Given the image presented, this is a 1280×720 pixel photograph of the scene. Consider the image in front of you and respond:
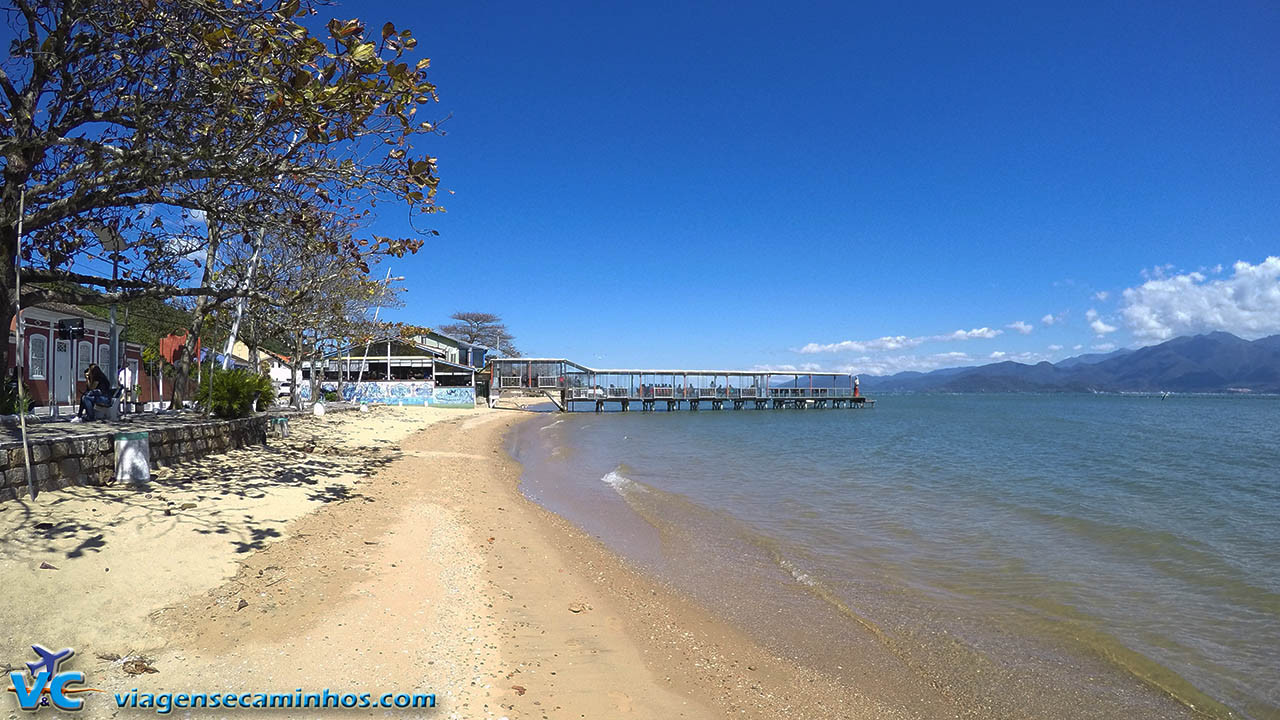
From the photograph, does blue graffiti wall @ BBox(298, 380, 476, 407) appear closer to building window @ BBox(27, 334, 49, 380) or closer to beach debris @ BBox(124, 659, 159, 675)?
building window @ BBox(27, 334, 49, 380)

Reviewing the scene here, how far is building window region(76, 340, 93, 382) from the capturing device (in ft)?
65.9

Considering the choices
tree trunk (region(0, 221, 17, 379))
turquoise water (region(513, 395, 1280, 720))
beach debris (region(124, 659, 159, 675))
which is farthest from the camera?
tree trunk (region(0, 221, 17, 379))

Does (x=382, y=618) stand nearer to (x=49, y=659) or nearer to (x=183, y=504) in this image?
(x=49, y=659)

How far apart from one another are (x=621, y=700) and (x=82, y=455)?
6515 mm

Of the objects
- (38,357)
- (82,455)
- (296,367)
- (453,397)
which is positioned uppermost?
(38,357)

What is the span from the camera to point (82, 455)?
6.96m

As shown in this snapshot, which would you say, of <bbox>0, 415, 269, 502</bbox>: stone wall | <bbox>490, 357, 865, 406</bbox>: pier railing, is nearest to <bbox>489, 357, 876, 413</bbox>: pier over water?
<bbox>490, 357, 865, 406</bbox>: pier railing

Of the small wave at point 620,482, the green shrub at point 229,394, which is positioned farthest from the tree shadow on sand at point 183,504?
the small wave at point 620,482

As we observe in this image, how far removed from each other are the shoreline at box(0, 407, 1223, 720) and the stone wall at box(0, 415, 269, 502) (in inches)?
10.0

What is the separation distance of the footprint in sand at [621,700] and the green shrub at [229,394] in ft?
33.7

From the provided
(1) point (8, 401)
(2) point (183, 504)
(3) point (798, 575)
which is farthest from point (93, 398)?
(3) point (798, 575)

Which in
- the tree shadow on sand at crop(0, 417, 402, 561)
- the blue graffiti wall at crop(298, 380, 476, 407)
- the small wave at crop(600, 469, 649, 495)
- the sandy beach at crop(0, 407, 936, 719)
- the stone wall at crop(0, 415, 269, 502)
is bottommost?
the small wave at crop(600, 469, 649, 495)

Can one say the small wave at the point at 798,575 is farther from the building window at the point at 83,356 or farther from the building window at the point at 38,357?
the building window at the point at 83,356

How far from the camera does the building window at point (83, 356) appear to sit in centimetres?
2008
